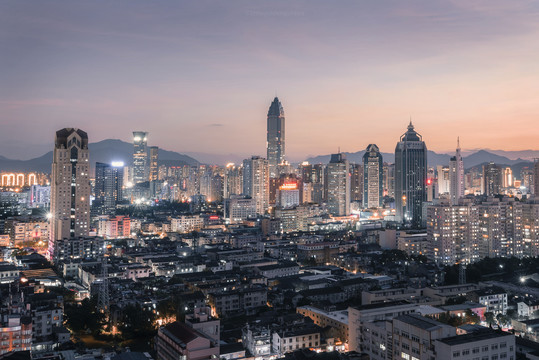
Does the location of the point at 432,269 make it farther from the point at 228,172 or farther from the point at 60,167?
the point at 228,172

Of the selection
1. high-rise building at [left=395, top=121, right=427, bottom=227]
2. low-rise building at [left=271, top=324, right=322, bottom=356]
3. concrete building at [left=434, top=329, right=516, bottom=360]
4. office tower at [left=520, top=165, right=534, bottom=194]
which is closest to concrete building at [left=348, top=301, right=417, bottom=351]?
low-rise building at [left=271, top=324, right=322, bottom=356]

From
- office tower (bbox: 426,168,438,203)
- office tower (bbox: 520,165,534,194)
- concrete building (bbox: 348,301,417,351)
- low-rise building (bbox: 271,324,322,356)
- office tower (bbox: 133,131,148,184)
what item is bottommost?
low-rise building (bbox: 271,324,322,356)

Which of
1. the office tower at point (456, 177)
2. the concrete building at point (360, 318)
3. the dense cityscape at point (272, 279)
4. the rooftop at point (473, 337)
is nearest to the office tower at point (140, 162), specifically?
the dense cityscape at point (272, 279)

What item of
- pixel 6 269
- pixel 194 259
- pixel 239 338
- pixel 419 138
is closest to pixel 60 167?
pixel 6 269

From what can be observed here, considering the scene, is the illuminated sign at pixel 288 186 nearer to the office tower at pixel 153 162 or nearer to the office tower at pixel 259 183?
the office tower at pixel 259 183

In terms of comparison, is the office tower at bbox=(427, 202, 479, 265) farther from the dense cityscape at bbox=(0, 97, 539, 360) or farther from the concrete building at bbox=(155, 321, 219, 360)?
the concrete building at bbox=(155, 321, 219, 360)

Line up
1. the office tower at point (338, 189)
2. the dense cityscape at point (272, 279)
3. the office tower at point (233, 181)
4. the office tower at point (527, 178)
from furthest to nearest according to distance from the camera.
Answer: the office tower at point (233, 181) < the office tower at point (527, 178) < the office tower at point (338, 189) < the dense cityscape at point (272, 279)

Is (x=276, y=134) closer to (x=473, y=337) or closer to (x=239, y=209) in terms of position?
(x=239, y=209)
